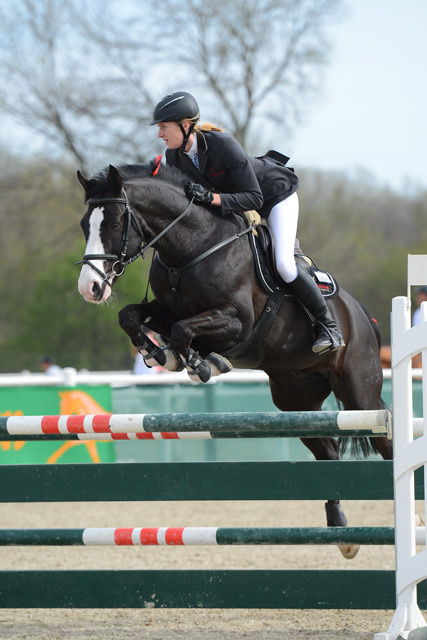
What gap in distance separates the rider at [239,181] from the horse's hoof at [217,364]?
1.65 feet

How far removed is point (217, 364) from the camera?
3885 millimetres

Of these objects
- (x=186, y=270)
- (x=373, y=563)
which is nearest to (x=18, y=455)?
(x=373, y=563)

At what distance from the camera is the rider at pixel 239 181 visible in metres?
3.89

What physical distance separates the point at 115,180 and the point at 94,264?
0.42m

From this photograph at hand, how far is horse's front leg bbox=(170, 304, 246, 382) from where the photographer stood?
3.72 meters

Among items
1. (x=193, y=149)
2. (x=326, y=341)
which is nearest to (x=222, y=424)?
(x=326, y=341)

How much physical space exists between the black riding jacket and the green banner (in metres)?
4.16

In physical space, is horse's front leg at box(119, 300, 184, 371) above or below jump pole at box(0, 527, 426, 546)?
above

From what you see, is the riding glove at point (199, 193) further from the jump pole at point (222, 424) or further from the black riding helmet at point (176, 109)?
the jump pole at point (222, 424)

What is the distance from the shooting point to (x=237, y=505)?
7719 mm

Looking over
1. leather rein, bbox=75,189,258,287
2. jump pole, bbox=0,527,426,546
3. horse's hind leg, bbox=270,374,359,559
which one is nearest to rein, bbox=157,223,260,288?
leather rein, bbox=75,189,258,287

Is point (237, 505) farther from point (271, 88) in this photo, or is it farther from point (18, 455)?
point (271, 88)

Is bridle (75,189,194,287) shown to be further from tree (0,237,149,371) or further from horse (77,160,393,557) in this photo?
tree (0,237,149,371)

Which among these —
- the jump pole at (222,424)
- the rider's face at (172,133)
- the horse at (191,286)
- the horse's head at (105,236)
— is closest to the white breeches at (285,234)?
the horse at (191,286)
